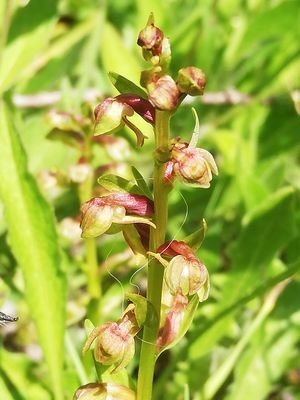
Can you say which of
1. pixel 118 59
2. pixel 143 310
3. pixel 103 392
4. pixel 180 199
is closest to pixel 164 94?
pixel 143 310

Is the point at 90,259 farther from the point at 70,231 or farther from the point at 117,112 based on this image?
the point at 117,112

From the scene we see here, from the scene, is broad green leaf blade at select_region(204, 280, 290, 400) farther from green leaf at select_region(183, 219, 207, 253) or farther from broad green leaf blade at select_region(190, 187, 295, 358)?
green leaf at select_region(183, 219, 207, 253)

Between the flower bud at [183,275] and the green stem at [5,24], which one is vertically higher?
the flower bud at [183,275]

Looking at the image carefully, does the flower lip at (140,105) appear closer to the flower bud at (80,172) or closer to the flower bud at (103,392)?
the flower bud at (103,392)

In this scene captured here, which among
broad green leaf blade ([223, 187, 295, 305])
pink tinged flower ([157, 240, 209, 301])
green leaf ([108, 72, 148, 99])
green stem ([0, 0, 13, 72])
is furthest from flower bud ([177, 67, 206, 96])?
green stem ([0, 0, 13, 72])

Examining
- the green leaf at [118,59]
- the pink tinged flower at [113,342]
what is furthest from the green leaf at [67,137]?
the pink tinged flower at [113,342]
